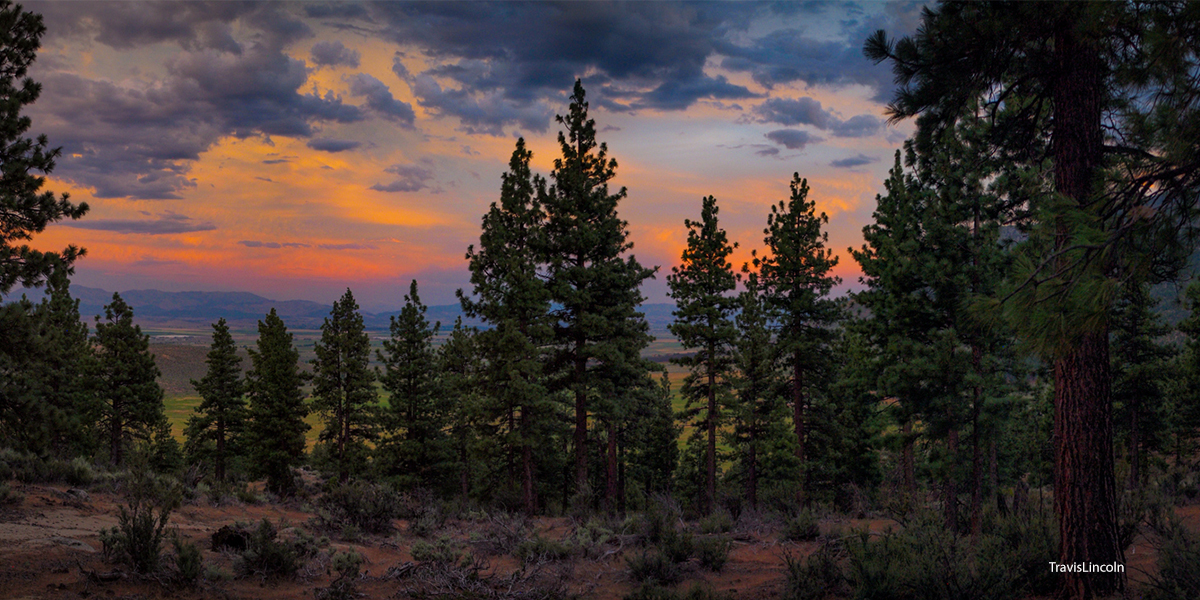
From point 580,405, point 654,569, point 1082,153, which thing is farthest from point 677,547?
point 580,405

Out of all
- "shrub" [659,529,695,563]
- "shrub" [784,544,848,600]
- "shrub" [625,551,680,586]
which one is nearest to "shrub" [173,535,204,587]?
"shrub" [625,551,680,586]

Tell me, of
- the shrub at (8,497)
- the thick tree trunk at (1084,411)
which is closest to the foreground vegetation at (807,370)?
the thick tree trunk at (1084,411)

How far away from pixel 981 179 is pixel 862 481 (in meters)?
21.3

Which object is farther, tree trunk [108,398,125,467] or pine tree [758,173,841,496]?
tree trunk [108,398,125,467]

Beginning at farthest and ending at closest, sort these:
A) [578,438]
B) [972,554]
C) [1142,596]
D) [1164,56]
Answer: [578,438]
[972,554]
[1142,596]
[1164,56]

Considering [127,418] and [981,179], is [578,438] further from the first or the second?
[127,418]

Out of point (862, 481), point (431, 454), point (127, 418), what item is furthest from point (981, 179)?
point (127, 418)

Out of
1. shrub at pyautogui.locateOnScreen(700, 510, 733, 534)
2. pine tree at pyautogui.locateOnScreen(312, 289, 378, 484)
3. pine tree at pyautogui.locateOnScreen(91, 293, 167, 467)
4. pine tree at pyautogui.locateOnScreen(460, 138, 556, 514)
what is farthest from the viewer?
pine tree at pyautogui.locateOnScreen(91, 293, 167, 467)

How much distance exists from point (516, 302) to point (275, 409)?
21490 mm

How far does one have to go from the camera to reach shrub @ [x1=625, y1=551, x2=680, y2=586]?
9.46 meters

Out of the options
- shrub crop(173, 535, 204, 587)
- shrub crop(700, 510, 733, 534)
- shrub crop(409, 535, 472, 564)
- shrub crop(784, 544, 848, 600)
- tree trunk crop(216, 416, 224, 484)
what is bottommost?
tree trunk crop(216, 416, 224, 484)

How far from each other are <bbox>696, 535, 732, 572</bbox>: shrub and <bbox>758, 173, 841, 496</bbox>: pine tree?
58.4 feet

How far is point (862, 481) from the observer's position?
32438mm

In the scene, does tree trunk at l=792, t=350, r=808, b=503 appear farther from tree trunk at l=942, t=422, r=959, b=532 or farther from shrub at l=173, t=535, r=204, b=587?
shrub at l=173, t=535, r=204, b=587
